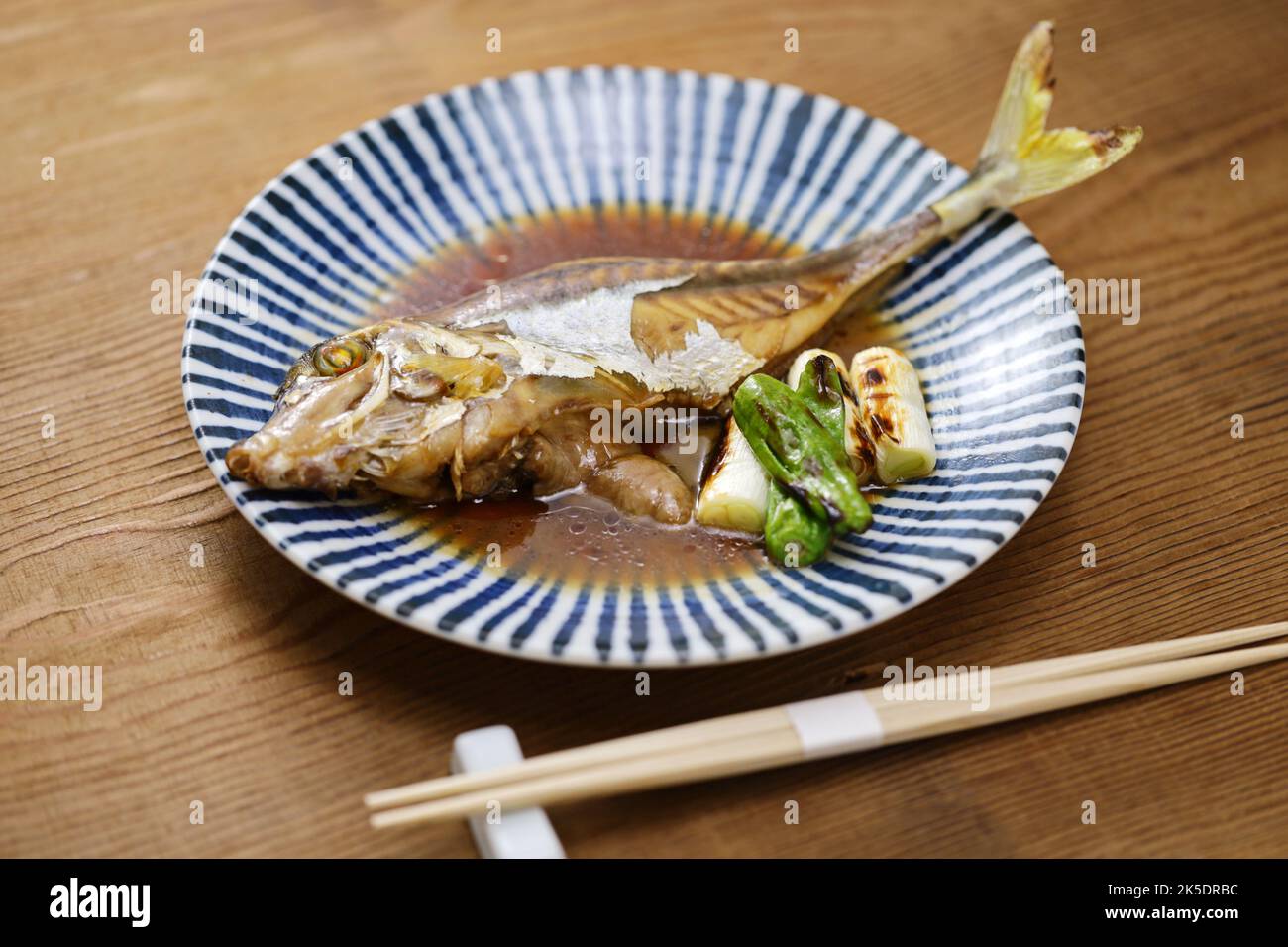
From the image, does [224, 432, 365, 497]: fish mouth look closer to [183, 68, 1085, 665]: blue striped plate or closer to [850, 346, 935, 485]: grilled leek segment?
[183, 68, 1085, 665]: blue striped plate

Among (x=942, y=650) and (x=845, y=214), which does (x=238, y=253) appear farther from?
(x=942, y=650)

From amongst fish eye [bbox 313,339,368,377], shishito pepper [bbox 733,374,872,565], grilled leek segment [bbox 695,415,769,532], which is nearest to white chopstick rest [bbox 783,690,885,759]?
shishito pepper [bbox 733,374,872,565]

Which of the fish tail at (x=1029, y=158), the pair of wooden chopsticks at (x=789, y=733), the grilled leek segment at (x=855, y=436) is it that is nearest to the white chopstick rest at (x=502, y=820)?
the pair of wooden chopsticks at (x=789, y=733)

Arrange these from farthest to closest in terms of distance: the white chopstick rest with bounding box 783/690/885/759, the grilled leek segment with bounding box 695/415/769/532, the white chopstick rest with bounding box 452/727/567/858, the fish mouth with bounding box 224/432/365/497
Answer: the grilled leek segment with bounding box 695/415/769/532 → the fish mouth with bounding box 224/432/365/497 → the white chopstick rest with bounding box 783/690/885/759 → the white chopstick rest with bounding box 452/727/567/858

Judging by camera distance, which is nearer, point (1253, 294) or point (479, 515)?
point (479, 515)

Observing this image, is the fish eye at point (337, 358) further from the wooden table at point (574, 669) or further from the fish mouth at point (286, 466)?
the wooden table at point (574, 669)

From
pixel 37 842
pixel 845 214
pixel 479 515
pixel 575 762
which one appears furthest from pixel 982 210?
pixel 37 842

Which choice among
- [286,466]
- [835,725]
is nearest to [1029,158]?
[835,725]
